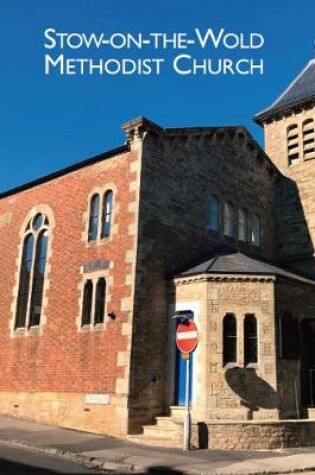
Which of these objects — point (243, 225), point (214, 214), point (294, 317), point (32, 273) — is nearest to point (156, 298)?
point (294, 317)

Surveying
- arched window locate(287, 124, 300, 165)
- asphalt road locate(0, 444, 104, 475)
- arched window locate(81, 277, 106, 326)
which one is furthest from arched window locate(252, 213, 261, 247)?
asphalt road locate(0, 444, 104, 475)

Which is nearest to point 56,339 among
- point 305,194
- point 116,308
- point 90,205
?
point 116,308

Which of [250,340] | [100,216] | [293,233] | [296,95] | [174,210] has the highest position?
[296,95]

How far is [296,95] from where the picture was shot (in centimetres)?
2855

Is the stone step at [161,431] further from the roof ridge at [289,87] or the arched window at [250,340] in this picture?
the roof ridge at [289,87]

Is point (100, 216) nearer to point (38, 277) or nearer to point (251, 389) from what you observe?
point (38, 277)

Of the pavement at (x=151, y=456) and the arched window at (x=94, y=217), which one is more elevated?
the arched window at (x=94, y=217)

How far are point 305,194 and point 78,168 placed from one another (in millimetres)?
11141

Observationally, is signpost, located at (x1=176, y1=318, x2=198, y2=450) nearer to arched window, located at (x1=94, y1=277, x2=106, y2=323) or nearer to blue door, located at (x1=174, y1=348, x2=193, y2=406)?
blue door, located at (x1=174, y1=348, x2=193, y2=406)

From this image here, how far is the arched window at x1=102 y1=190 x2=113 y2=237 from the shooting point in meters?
19.9

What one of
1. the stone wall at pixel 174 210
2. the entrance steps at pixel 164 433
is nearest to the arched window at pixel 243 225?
the stone wall at pixel 174 210

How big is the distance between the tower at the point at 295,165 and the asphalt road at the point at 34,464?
605 inches

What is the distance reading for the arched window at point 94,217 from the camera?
20422mm

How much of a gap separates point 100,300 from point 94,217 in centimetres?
348
